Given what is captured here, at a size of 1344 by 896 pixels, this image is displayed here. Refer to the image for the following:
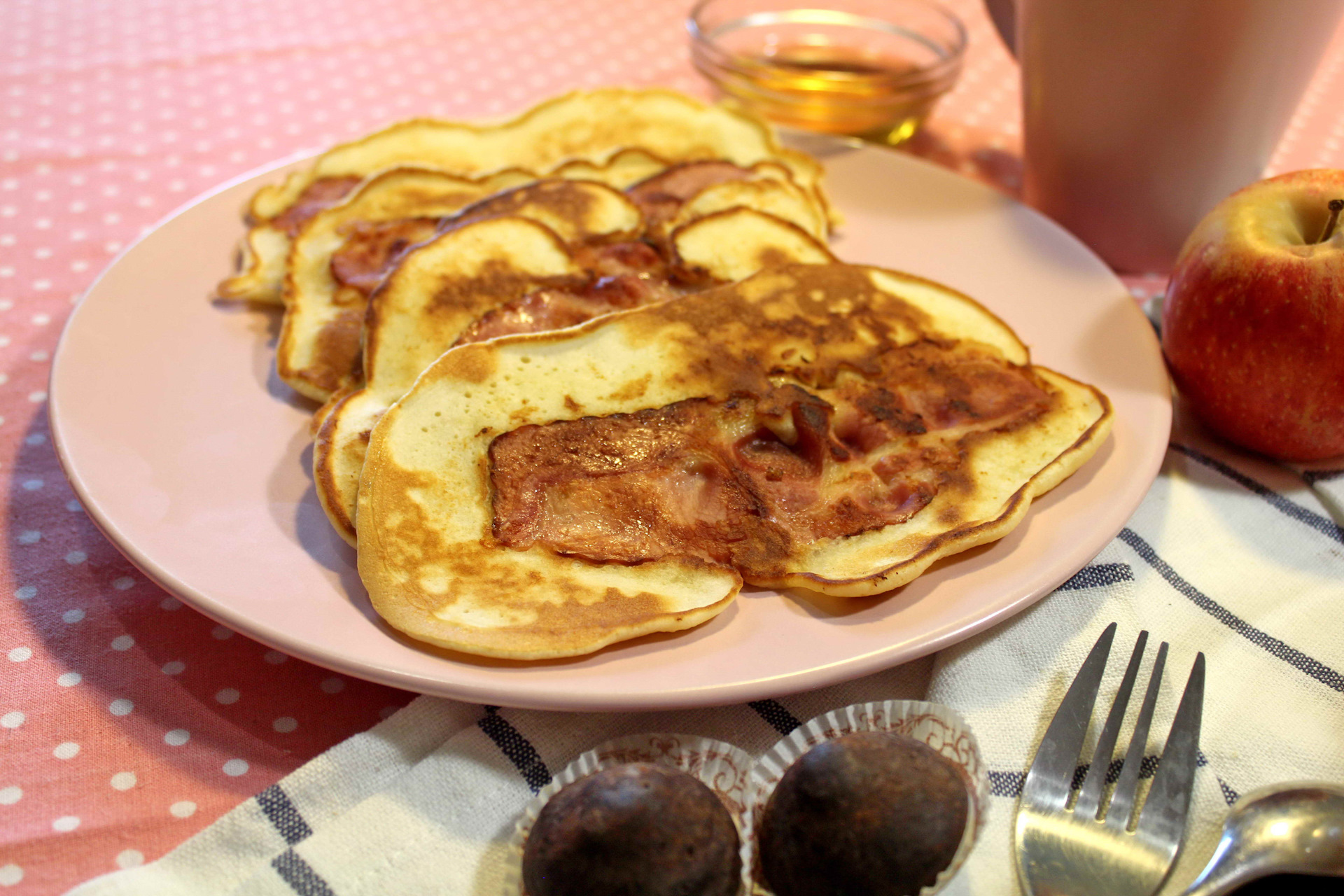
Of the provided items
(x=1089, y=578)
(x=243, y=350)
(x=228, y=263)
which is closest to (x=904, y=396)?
(x=1089, y=578)

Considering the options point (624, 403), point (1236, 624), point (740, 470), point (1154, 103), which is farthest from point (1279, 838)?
point (1154, 103)

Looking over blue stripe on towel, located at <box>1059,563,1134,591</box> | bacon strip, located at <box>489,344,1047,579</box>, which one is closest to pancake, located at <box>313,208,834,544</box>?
bacon strip, located at <box>489,344,1047,579</box>

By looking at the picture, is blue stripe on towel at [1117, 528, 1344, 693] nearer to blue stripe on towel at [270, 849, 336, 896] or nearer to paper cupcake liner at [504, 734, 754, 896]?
paper cupcake liner at [504, 734, 754, 896]

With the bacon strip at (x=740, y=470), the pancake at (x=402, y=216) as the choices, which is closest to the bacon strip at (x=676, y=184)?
the pancake at (x=402, y=216)

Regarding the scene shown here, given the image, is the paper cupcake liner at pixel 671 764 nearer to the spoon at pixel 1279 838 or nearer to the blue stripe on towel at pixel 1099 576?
the spoon at pixel 1279 838

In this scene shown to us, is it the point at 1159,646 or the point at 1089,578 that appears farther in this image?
the point at 1089,578

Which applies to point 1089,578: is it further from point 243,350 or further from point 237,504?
point 243,350
